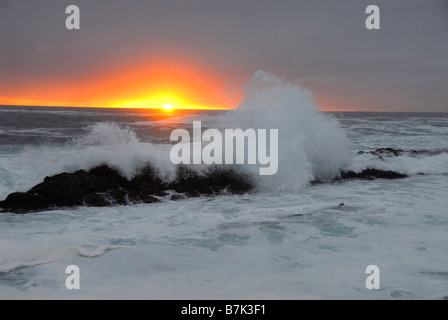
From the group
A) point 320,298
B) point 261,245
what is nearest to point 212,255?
point 261,245

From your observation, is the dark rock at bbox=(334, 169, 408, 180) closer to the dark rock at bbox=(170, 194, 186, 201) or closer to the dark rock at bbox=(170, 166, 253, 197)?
the dark rock at bbox=(170, 166, 253, 197)

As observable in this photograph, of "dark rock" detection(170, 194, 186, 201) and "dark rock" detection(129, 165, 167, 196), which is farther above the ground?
"dark rock" detection(129, 165, 167, 196)

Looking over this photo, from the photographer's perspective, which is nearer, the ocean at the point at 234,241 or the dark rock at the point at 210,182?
the ocean at the point at 234,241

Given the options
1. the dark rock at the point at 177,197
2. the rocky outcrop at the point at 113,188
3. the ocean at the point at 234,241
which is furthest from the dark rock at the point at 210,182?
the ocean at the point at 234,241

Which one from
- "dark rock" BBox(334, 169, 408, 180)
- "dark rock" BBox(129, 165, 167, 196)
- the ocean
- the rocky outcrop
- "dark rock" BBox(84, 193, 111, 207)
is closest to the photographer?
the ocean

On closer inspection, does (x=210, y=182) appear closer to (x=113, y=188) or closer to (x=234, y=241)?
(x=113, y=188)

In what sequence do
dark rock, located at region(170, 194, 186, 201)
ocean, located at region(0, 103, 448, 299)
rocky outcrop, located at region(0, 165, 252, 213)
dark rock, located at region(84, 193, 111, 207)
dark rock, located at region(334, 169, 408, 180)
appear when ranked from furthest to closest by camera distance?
1. dark rock, located at region(334, 169, 408, 180)
2. dark rock, located at region(170, 194, 186, 201)
3. dark rock, located at region(84, 193, 111, 207)
4. rocky outcrop, located at region(0, 165, 252, 213)
5. ocean, located at region(0, 103, 448, 299)

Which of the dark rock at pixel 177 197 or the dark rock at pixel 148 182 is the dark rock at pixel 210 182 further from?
the dark rock at pixel 148 182

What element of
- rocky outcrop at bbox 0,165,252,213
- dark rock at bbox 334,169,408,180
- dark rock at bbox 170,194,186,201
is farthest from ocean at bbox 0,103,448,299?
dark rock at bbox 334,169,408,180

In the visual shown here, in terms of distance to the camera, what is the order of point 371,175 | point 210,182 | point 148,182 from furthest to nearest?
point 371,175
point 210,182
point 148,182

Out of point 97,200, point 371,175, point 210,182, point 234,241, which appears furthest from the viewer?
point 371,175

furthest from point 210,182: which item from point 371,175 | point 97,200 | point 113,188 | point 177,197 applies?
point 371,175

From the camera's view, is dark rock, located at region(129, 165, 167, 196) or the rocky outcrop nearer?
the rocky outcrop

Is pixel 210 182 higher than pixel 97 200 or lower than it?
higher
